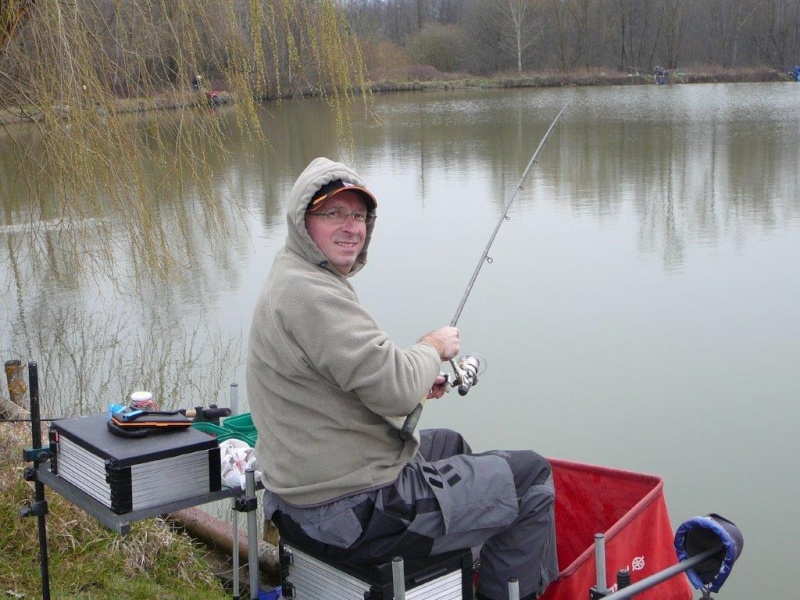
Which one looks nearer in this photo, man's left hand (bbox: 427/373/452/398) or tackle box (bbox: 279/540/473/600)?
tackle box (bbox: 279/540/473/600)

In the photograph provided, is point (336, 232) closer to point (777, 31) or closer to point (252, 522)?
point (252, 522)

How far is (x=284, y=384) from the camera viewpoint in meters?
1.97

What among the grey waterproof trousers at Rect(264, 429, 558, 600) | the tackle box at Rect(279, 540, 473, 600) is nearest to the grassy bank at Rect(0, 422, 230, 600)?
the tackle box at Rect(279, 540, 473, 600)

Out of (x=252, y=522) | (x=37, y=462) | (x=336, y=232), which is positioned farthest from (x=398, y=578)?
(x=37, y=462)

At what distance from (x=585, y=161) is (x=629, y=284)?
230 inches

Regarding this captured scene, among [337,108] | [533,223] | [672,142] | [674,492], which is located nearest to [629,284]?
[533,223]

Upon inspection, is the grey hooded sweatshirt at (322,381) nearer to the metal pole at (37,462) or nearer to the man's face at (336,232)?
the man's face at (336,232)

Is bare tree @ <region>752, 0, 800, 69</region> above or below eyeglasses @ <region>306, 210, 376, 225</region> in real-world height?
above

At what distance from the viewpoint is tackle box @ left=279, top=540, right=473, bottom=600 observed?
6.55 ft

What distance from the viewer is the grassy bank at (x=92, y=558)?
2629 mm

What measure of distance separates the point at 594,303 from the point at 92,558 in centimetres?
456

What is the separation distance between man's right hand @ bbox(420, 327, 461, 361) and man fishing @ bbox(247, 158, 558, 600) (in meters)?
0.06

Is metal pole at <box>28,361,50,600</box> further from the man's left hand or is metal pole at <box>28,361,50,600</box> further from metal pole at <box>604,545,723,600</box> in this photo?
metal pole at <box>604,545,723,600</box>

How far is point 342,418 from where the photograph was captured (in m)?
1.96
